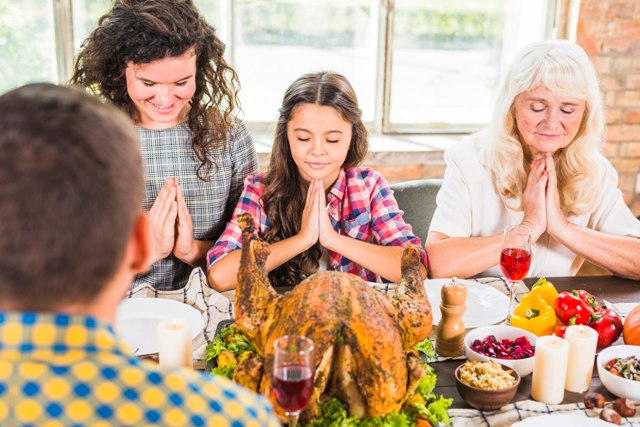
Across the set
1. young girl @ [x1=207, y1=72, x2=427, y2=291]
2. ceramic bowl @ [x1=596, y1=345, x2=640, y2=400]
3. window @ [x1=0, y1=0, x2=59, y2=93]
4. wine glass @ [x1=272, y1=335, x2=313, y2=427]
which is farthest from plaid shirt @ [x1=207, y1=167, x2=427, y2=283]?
window @ [x1=0, y1=0, x2=59, y2=93]

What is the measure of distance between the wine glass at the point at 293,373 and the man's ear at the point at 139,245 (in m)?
0.49

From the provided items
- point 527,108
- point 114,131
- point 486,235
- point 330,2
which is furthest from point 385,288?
point 330,2

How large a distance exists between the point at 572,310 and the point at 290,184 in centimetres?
102

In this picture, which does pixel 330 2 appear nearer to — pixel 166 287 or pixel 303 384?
pixel 166 287

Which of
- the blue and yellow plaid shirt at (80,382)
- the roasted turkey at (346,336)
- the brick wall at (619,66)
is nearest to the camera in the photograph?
the blue and yellow plaid shirt at (80,382)

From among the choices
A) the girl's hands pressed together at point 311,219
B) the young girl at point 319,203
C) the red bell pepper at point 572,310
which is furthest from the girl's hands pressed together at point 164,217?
the red bell pepper at point 572,310

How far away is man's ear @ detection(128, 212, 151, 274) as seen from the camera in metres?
0.77

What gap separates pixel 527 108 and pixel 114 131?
1.93m

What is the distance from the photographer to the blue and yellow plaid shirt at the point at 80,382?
679 mm

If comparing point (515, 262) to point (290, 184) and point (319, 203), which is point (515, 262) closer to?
point (319, 203)

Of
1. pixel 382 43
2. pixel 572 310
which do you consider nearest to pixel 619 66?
pixel 382 43

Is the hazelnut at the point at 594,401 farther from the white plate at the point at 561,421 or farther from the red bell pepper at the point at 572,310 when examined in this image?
the red bell pepper at the point at 572,310

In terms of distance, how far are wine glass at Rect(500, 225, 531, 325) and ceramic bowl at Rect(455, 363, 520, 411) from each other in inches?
16.6

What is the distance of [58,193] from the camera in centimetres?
68
